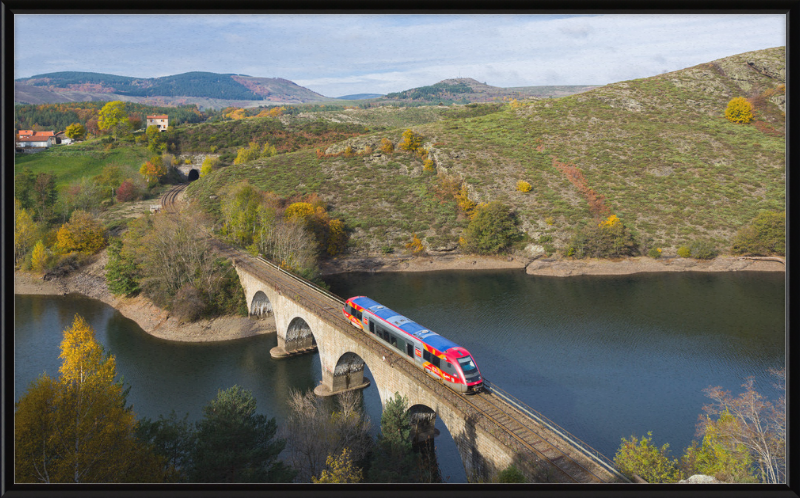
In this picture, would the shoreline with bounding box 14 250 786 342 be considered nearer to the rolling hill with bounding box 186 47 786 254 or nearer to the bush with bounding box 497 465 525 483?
the rolling hill with bounding box 186 47 786 254

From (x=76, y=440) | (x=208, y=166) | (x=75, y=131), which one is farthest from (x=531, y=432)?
(x=75, y=131)

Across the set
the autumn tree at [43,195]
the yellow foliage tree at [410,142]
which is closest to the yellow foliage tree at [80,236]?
the autumn tree at [43,195]

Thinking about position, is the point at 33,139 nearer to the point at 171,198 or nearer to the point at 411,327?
the point at 171,198

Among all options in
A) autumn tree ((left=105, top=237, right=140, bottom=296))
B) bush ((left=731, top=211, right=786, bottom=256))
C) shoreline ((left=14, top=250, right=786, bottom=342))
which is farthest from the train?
bush ((left=731, top=211, right=786, bottom=256))

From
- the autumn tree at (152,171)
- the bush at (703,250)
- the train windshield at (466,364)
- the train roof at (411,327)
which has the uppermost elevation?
the autumn tree at (152,171)

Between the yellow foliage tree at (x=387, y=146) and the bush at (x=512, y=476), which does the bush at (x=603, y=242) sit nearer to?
the yellow foliage tree at (x=387, y=146)

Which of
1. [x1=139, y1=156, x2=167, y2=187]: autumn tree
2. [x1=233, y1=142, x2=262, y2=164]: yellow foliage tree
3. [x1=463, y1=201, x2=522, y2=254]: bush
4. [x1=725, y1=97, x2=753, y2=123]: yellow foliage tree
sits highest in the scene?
[x1=725, y1=97, x2=753, y2=123]: yellow foliage tree

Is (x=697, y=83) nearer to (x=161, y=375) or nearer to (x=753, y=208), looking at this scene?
(x=753, y=208)
